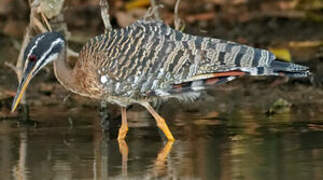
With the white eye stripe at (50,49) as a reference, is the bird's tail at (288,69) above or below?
below

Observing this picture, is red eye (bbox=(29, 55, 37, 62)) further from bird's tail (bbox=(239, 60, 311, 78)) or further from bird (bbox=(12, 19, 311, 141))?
bird's tail (bbox=(239, 60, 311, 78))

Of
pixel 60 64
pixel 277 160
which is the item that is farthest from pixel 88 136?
pixel 277 160

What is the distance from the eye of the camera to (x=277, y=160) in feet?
28.4

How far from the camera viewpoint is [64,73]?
10.4 m

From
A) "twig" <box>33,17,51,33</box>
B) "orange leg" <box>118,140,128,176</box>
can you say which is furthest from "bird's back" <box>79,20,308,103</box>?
"twig" <box>33,17,51,33</box>

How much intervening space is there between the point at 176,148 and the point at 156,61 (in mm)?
1077

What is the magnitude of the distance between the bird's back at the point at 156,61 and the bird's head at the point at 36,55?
0.37 meters

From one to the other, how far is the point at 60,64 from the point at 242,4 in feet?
22.1

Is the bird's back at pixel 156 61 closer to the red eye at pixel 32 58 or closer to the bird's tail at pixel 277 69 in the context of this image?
the bird's tail at pixel 277 69

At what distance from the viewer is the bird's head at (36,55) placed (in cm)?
992

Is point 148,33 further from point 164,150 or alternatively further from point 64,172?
point 64,172

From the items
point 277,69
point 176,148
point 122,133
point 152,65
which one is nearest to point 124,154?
point 176,148

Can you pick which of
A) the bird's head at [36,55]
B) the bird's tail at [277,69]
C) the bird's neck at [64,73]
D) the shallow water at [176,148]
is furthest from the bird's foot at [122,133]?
the bird's tail at [277,69]

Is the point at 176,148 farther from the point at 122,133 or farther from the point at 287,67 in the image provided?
the point at 287,67
